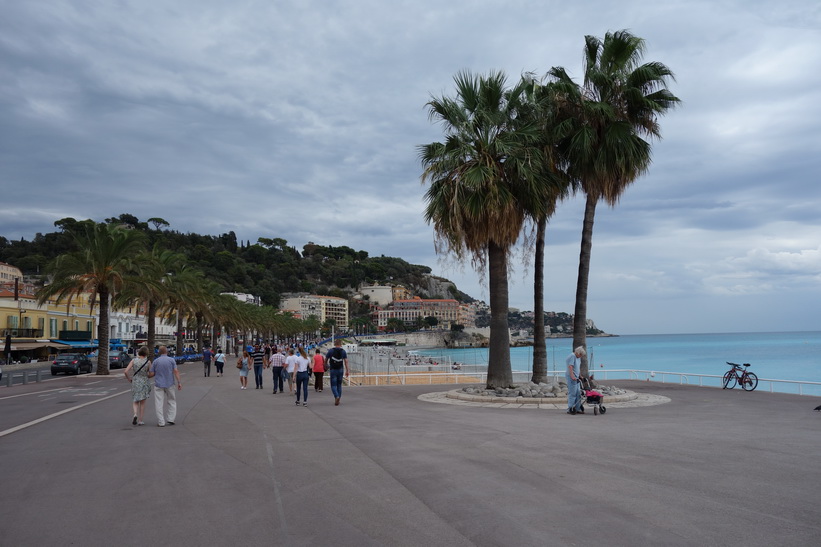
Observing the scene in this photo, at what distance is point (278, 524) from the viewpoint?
228 inches

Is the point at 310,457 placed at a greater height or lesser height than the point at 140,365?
lesser

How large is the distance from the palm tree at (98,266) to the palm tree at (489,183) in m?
24.6

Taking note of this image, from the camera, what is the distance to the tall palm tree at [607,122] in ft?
64.7

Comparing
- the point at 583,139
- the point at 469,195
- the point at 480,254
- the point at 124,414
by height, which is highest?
the point at 583,139

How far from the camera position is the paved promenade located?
5.55 m

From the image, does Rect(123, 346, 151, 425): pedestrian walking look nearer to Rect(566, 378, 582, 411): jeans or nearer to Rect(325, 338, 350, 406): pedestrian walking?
Rect(325, 338, 350, 406): pedestrian walking

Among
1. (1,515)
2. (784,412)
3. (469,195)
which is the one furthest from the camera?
(469,195)

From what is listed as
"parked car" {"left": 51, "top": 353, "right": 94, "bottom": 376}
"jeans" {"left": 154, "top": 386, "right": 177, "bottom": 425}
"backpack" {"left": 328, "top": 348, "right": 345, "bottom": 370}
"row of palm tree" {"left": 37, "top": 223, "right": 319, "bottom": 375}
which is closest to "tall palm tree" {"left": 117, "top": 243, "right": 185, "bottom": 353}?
"row of palm tree" {"left": 37, "top": 223, "right": 319, "bottom": 375}

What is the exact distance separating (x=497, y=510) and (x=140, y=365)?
30.9ft

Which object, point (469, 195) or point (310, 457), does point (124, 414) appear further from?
point (469, 195)

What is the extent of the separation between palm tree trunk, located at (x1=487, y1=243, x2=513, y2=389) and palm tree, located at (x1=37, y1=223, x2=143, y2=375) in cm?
2580

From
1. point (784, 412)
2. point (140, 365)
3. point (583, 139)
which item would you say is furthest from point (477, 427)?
point (583, 139)

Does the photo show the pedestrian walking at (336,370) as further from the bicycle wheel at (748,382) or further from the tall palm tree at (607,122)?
the bicycle wheel at (748,382)

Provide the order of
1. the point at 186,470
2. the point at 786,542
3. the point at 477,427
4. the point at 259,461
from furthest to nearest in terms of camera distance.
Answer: the point at 477,427 → the point at 259,461 → the point at 186,470 → the point at 786,542
